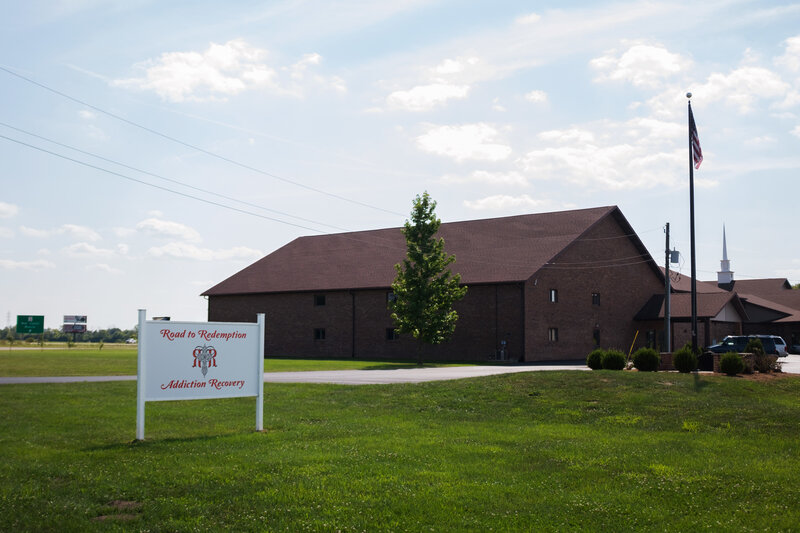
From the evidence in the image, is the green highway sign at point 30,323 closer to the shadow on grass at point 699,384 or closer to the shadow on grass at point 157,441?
the shadow on grass at point 699,384

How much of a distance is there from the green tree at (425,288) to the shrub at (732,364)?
22.1 meters

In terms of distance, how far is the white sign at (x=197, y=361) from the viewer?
12.7m

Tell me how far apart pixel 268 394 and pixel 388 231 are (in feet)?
140

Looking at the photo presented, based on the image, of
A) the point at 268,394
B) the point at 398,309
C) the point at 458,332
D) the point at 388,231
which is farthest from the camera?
the point at 388,231

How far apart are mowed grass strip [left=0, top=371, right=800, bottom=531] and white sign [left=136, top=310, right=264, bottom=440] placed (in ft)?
2.38

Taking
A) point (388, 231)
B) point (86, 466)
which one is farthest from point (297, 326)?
point (86, 466)

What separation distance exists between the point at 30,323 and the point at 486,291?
279 feet

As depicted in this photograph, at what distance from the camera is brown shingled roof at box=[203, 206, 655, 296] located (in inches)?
1969

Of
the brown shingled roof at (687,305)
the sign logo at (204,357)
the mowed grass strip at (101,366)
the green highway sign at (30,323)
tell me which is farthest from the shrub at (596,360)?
the green highway sign at (30,323)

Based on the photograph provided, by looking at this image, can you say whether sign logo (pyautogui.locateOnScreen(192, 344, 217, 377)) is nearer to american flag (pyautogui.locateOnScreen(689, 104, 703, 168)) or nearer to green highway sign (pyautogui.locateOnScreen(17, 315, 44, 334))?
american flag (pyautogui.locateOnScreen(689, 104, 703, 168))

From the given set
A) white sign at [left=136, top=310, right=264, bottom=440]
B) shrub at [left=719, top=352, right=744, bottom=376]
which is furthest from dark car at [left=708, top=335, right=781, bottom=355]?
white sign at [left=136, top=310, right=264, bottom=440]

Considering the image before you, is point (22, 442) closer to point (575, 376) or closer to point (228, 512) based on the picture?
point (228, 512)

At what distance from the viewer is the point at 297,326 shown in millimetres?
56969

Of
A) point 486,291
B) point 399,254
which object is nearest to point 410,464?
point 486,291
